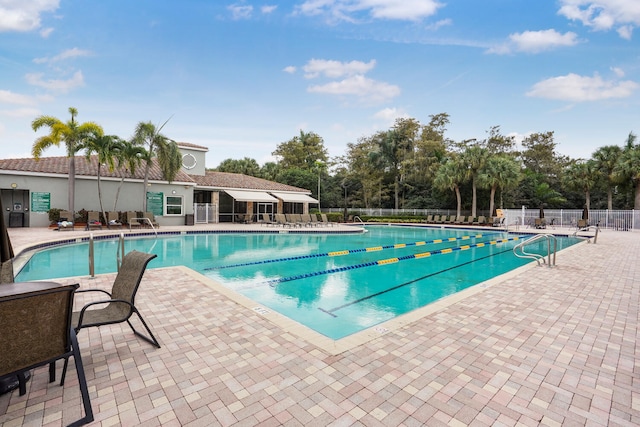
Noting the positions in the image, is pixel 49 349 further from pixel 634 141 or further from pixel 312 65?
pixel 634 141

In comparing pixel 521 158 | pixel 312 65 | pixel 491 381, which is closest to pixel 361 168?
pixel 312 65

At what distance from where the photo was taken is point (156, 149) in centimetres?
2278

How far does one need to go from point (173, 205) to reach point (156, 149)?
14.8ft

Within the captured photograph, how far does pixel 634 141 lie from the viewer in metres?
32.2

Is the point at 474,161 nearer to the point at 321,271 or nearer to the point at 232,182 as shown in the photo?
the point at 232,182

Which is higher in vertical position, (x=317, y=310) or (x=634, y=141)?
(x=634, y=141)

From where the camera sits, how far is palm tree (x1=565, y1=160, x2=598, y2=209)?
3434cm

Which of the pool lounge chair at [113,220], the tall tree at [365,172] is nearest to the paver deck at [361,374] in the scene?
the pool lounge chair at [113,220]

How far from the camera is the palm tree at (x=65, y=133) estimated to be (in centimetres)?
1847

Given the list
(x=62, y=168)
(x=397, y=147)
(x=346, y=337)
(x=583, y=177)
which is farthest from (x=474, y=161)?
(x=62, y=168)

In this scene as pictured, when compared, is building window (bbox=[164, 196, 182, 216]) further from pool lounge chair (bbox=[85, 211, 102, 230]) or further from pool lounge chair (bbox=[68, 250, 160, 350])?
pool lounge chair (bbox=[68, 250, 160, 350])

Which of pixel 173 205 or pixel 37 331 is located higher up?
pixel 173 205

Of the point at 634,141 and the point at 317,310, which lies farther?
the point at 634,141

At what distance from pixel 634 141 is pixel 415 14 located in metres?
30.0
